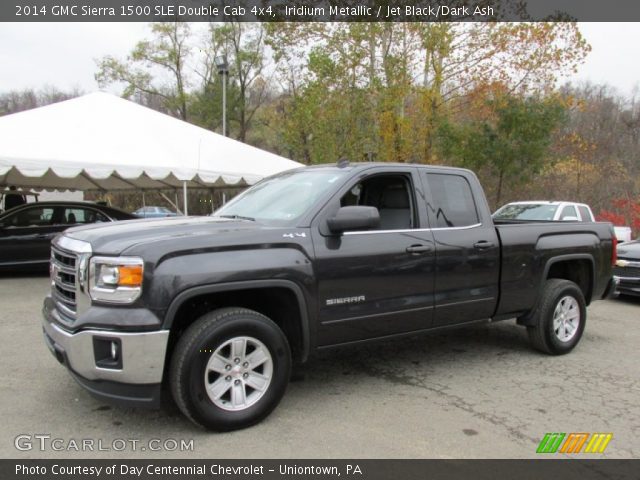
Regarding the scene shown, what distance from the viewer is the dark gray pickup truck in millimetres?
3350

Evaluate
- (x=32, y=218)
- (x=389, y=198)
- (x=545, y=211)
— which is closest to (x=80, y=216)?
(x=32, y=218)

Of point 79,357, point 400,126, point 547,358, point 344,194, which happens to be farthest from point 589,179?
point 79,357

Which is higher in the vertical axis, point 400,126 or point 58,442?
point 400,126

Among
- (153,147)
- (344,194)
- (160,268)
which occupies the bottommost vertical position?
(160,268)

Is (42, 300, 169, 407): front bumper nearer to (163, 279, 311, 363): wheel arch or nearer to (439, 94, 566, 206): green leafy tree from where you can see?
(163, 279, 311, 363): wheel arch

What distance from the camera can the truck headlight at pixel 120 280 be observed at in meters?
3.32

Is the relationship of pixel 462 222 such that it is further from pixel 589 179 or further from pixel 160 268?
pixel 589 179

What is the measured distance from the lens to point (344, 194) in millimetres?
4336

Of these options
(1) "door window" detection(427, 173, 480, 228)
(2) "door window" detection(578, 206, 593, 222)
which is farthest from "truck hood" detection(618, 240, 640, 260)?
(1) "door window" detection(427, 173, 480, 228)

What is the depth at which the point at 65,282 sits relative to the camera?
3.78 m

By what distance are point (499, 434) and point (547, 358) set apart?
2.22 metres

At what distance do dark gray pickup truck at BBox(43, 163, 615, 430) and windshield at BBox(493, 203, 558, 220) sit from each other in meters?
7.19
